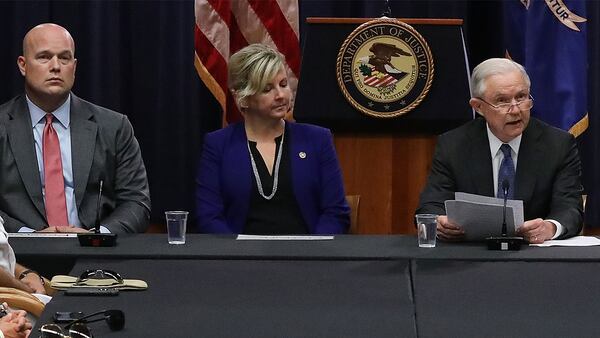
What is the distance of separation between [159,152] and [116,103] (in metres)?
0.41

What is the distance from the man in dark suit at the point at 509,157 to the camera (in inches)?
180

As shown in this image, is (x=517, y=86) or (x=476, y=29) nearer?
(x=517, y=86)

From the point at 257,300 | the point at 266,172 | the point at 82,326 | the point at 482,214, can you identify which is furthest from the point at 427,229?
the point at 82,326

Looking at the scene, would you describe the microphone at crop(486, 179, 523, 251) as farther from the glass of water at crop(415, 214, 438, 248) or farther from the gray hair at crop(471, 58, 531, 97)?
the gray hair at crop(471, 58, 531, 97)

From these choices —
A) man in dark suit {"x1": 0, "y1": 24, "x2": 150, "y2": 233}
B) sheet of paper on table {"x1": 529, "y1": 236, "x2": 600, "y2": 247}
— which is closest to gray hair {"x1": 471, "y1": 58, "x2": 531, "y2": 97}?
sheet of paper on table {"x1": 529, "y1": 236, "x2": 600, "y2": 247}

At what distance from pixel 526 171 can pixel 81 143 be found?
192cm

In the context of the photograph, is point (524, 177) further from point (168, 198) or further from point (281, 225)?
point (168, 198)

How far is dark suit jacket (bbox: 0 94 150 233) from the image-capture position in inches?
191

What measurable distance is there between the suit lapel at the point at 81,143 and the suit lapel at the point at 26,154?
0.53 ft

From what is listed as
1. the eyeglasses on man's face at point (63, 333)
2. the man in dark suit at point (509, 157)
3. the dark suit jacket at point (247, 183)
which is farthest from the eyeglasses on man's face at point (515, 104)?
the eyeglasses on man's face at point (63, 333)

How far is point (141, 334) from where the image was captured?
2.80m

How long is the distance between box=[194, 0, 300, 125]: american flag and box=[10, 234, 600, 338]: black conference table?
2.14m

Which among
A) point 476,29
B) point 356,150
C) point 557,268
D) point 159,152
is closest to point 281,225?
point 356,150

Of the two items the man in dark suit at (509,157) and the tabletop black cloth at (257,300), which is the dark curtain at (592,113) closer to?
the man in dark suit at (509,157)
